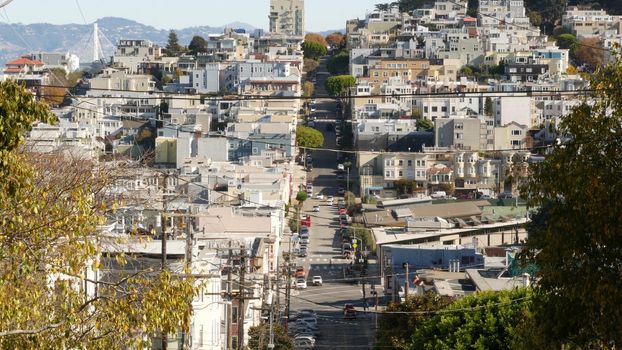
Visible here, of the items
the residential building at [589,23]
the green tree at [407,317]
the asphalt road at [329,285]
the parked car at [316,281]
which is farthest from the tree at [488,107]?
the green tree at [407,317]

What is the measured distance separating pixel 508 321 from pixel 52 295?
26.6ft

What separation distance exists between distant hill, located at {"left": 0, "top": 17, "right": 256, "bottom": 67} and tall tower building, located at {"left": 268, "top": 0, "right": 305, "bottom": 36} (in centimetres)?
1198

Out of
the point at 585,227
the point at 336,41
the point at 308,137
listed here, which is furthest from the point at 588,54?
the point at 585,227

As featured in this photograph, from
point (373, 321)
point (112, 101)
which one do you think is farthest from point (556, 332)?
point (112, 101)

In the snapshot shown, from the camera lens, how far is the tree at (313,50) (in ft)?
267

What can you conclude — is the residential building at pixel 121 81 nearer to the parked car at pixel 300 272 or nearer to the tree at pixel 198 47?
the tree at pixel 198 47

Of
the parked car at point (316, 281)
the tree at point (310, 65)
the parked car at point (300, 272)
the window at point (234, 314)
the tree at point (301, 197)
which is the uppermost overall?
the tree at point (310, 65)

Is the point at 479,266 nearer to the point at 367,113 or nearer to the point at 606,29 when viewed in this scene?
the point at 367,113

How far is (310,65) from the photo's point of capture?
7775 cm

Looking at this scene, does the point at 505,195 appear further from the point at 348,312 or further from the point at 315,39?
the point at 315,39

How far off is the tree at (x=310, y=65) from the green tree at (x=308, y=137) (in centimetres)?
1917

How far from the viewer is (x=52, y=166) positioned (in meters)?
16.6

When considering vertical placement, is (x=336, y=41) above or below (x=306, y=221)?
above

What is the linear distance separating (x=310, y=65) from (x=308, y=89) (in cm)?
911
